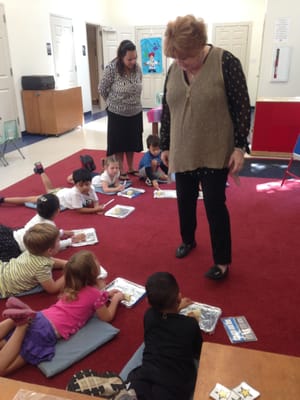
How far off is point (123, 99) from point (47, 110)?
329 centimetres

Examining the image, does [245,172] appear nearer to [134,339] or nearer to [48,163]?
[48,163]

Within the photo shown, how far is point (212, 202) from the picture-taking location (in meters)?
2.08

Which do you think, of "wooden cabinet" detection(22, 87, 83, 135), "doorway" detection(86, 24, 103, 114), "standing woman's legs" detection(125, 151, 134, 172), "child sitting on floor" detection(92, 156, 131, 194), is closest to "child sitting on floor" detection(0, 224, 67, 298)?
"child sitting on floor" detection(92, 156, 131, 194)

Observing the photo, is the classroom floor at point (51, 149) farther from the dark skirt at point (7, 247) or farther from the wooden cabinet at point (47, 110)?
the dark skirt at point (7, 247)

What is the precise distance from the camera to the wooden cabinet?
21.4 feet

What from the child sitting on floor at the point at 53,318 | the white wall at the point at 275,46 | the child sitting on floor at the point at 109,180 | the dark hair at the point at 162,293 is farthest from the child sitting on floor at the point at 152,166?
the white wall at the point at 275,46

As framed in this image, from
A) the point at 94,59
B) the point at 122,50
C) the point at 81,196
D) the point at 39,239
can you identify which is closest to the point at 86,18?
the point at 94,59

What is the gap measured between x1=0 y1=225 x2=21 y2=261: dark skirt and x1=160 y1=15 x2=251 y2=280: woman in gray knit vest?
1173mm

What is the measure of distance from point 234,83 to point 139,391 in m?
1.45

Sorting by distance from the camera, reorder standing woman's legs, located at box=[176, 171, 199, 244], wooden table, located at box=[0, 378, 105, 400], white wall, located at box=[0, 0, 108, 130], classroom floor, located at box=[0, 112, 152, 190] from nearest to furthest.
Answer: wooden table, located at box=[0, 378, 105, 400]
standing woman's legs, located at box=[176, 171, 199, 244]
classroom floor, located at box=[0, 112, 152, 190]
white wall, located at box=[0, 0, 108, 130]

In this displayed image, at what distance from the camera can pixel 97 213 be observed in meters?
3.30

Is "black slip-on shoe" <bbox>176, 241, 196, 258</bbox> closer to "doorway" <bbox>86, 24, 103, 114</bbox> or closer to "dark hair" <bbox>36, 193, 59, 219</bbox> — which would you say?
"dark hair" <bbox>36, 193, 59, 219</bbox>

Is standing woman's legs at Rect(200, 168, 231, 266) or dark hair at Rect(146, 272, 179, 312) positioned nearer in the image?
dark hair at Rect(146, 272, 179, 312)

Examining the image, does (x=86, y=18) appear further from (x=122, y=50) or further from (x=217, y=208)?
(x=217, y=208)
